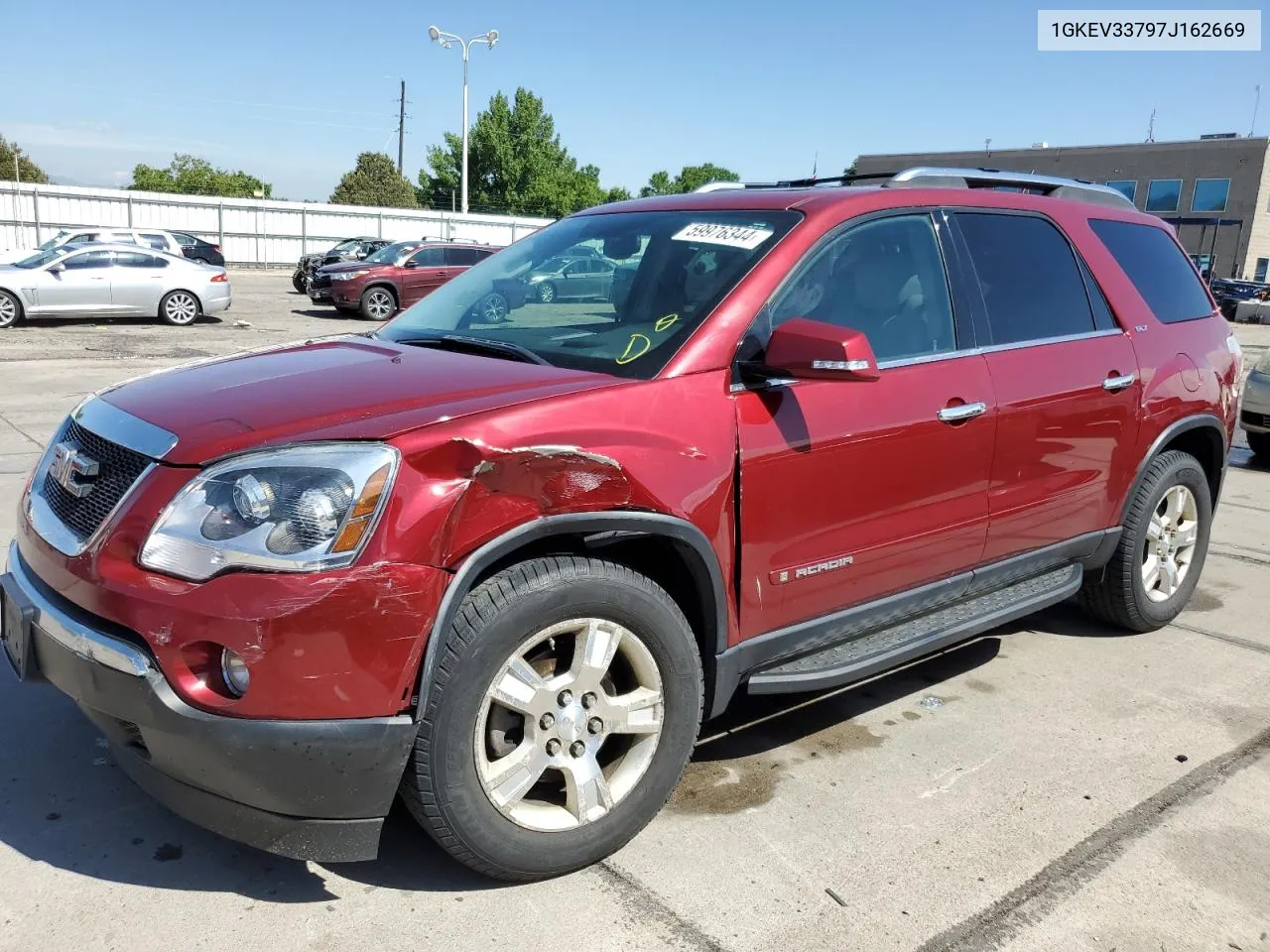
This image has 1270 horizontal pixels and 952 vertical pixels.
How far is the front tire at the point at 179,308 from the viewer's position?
18516mm

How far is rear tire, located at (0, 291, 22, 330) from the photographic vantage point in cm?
1675

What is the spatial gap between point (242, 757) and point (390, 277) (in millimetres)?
19956

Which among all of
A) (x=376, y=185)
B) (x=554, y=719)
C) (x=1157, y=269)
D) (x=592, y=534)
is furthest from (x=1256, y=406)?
(x=376, y=185)

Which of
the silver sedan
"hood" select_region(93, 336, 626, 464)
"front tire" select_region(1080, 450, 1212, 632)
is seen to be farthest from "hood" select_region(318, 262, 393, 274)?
"hood" select_region(93, 336, 626, 464)

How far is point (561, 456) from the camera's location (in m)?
2.50

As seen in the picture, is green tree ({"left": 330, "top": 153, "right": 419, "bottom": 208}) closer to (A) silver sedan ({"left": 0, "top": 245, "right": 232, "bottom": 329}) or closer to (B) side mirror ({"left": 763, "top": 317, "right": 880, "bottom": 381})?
(A) silver sedan ({"left": 0, "top": 245, "right": 232, "bottom": 329})

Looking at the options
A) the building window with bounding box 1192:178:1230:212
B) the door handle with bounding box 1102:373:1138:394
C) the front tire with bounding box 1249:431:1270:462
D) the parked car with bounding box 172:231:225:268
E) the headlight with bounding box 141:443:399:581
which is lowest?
the front tire with bounding box 1249:431:1270:462

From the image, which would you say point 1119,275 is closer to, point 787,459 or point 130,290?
point 787,459

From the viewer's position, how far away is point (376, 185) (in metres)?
73.6

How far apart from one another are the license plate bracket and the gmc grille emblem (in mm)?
296

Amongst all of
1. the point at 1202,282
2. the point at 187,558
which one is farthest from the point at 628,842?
the point at 1202,282

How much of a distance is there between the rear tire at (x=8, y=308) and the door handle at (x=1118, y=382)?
58.3 feet

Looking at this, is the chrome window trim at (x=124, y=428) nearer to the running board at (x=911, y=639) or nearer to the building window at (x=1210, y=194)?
the running board at (x=911, y=639)

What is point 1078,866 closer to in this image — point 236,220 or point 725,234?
point 725,234
